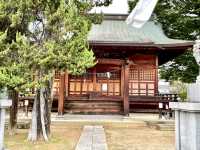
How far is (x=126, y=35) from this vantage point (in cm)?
2125

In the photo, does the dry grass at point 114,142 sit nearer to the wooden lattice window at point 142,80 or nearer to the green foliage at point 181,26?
the wooden lattice window at point 142,80

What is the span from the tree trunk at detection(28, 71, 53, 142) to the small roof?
8197mm

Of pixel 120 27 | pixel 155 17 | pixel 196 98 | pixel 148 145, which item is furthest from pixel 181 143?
pixel 155 17

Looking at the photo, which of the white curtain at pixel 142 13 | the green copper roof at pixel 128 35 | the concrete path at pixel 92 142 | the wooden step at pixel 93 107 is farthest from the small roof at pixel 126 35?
the white curtain at pixel 142 13

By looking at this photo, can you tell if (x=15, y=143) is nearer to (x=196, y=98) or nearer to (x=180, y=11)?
(x=196, y=98)

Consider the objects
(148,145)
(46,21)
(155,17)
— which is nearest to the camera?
(148,145)

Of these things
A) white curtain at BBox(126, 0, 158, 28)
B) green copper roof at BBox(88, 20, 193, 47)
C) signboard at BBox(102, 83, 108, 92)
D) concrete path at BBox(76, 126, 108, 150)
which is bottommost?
concrete path at BBox(76, 126, 108, 150)

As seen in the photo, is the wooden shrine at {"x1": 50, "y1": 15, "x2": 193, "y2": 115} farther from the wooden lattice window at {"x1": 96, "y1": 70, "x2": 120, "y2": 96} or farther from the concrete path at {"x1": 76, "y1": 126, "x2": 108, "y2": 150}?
the concrete path at {"x1": 76, "y1": 126, "x2": 108, "y2": 150}

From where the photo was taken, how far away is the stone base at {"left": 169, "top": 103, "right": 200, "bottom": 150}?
6.08 metres

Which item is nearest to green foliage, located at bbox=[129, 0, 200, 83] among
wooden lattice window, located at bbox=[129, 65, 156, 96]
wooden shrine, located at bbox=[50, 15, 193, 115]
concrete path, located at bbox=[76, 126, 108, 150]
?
wooden shrine, located at bbox=[50, 15, 193, 115]

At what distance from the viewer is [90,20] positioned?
1070cm

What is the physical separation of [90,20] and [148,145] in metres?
4.04

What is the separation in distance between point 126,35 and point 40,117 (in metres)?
12.0

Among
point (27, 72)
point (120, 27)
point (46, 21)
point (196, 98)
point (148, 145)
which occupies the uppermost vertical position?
point (120, 27)
